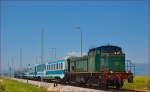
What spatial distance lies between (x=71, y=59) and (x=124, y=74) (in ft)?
49.3

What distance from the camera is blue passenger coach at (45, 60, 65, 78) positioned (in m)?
57.1

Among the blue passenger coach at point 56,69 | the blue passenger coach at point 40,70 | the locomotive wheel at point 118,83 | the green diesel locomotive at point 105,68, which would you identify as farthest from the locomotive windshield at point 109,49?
the blue passenger coach at point 40,70

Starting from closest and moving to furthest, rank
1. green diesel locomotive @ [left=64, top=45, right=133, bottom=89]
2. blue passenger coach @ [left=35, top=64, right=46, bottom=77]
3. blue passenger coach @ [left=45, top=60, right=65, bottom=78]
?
green diesel locomotive @ [left=64, top=45, right=133, bottom=89] < blue passenger coach @ [left=45, top=60, right=65, bottom=78] < blue passenger coach @ [left=35, top=64, right=46, bottom=77]

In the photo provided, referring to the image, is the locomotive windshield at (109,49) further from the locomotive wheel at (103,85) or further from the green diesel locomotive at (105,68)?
the locomotive wheel at (103,85)

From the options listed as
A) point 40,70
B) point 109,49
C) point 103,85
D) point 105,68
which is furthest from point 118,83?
point 40,70

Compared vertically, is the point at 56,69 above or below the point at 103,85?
above

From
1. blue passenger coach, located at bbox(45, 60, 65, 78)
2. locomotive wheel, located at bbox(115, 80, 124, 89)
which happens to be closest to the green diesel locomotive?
locomotive wheel, located at bbox(115, 80, 124, 89)

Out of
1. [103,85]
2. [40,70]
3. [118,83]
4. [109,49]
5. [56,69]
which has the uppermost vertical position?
[109,49]

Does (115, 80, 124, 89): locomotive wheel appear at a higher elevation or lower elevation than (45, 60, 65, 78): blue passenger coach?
lower

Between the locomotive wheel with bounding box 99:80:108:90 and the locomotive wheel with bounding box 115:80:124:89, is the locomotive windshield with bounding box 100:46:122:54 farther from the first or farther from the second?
the locomotive wheel with bounding box 99:80:108:90

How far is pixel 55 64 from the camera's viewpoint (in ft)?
207

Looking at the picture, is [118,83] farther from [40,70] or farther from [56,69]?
[40,70]

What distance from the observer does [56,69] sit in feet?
202

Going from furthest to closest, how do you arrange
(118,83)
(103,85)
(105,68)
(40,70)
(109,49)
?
(40,70)
(109,49)
(105,68)
(118,83)
(103,85)
